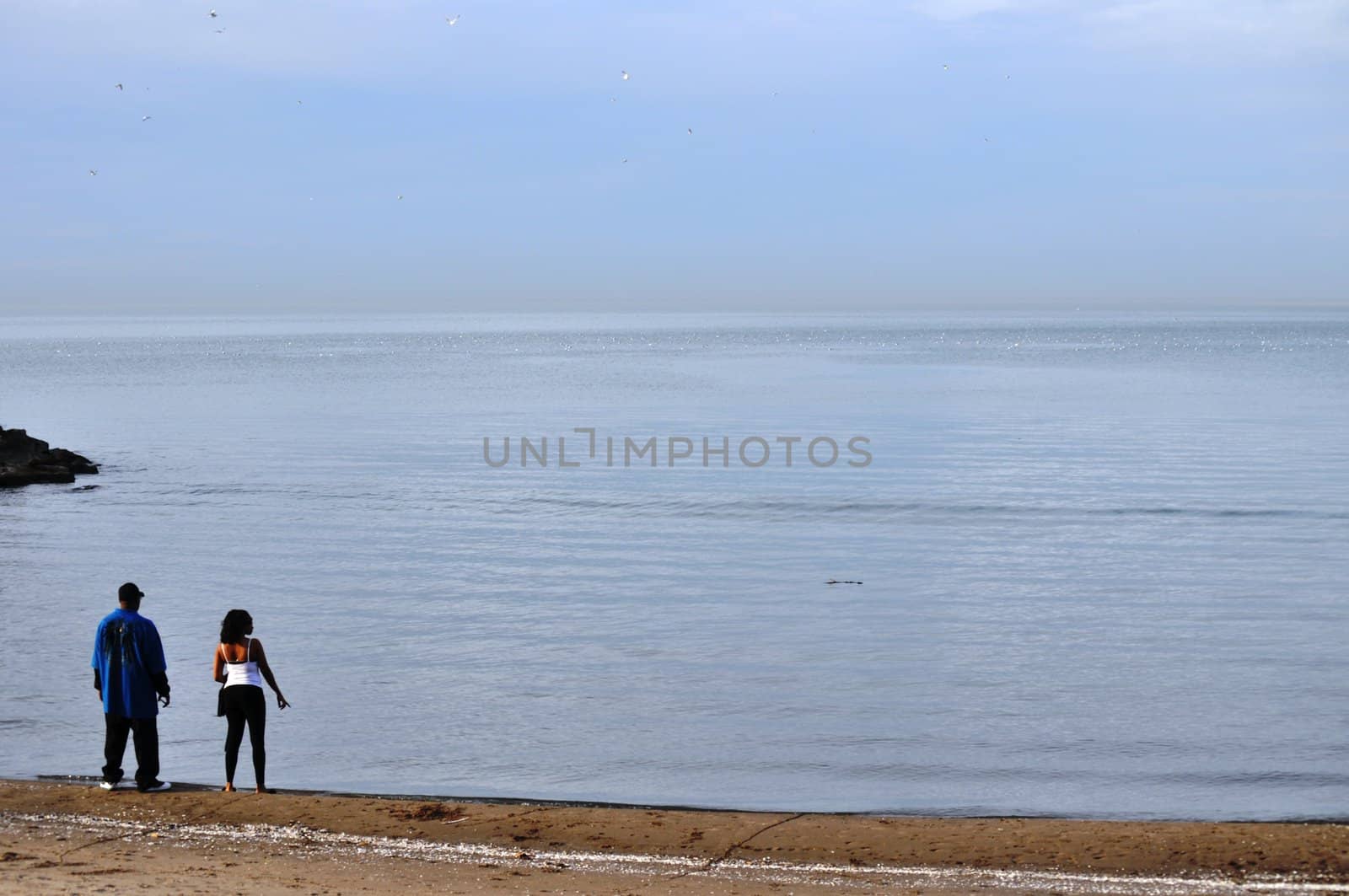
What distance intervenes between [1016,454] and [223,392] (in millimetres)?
61070

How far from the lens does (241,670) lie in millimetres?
12078

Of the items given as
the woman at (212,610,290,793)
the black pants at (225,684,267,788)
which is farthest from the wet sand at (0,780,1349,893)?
the woman at (212,610,290,793)

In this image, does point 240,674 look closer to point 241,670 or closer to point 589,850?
point 241,670

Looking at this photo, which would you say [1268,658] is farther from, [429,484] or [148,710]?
[429,484]

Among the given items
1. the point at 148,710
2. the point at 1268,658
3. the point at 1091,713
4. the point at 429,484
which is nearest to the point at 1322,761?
the point at 1091,713

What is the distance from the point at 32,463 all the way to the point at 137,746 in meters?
32.2

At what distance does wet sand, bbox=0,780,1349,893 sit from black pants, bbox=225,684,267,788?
1.06ft

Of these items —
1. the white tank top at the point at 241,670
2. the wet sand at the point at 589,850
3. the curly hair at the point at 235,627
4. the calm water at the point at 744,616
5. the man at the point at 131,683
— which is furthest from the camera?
the calm water at the point at 744,616

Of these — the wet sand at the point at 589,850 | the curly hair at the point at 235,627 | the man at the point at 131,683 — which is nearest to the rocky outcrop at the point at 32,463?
the wet sand at the point at 589,850

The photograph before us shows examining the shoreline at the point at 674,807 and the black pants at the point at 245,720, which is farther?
the shoreline at the point at 674,807

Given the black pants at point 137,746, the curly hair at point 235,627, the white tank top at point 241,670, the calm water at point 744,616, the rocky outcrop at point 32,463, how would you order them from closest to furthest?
the curly hair at point 235,627
the white tank top at point 241,670
the black pants at point 137,746
the calm water at point 744,616
the rocky outcrop at point 32,463

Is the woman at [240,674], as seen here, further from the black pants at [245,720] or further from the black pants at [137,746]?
the black pants at [137,746]

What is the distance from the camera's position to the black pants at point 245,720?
12.1m

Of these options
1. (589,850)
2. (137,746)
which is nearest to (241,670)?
(137,746)
